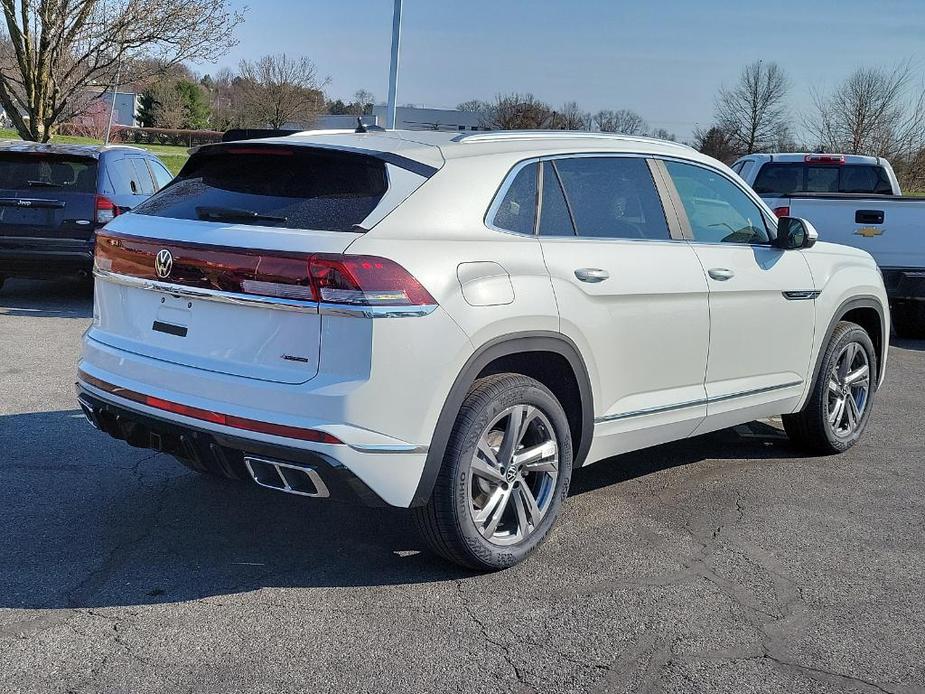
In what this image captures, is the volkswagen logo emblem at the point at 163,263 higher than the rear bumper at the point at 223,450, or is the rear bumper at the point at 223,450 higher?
the volkswagen logo emblem at the point at 163,263

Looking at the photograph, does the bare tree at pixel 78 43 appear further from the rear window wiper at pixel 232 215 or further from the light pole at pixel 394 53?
the rear window wiper at pixel 232 215

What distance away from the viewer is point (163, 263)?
4.06 m

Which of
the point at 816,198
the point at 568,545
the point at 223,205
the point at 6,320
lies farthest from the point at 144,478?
the point at 816,198

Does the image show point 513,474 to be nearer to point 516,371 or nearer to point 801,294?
point 516,371

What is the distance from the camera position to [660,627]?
3830 millimetres

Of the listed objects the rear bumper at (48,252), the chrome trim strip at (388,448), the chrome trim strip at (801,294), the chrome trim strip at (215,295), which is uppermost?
the chrome trim strip at (215,295)

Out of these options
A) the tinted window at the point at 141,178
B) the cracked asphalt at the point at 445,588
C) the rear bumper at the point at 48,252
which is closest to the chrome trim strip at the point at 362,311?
the cracked asphalt at the point at 445,588

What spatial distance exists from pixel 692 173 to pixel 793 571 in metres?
2.10

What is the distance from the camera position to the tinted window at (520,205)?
426 cm

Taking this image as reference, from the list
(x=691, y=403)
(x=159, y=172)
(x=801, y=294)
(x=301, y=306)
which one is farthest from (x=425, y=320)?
(x=159, y=172)

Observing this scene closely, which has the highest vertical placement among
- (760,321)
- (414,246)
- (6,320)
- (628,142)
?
(628,142)

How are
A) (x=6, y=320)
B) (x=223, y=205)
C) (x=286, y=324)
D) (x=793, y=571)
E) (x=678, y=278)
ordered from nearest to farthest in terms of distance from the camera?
(x=286, y=324) < (x=223, y=205) < (x=793, y=571) < (x=678, y=278) < (x=6, y=320)

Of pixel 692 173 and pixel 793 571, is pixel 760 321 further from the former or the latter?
pixel 793 571

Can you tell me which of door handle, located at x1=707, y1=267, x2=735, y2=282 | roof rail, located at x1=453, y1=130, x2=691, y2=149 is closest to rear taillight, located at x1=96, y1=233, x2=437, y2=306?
roof rail, located at x1=453, y1=130, x2=691, y2=149
